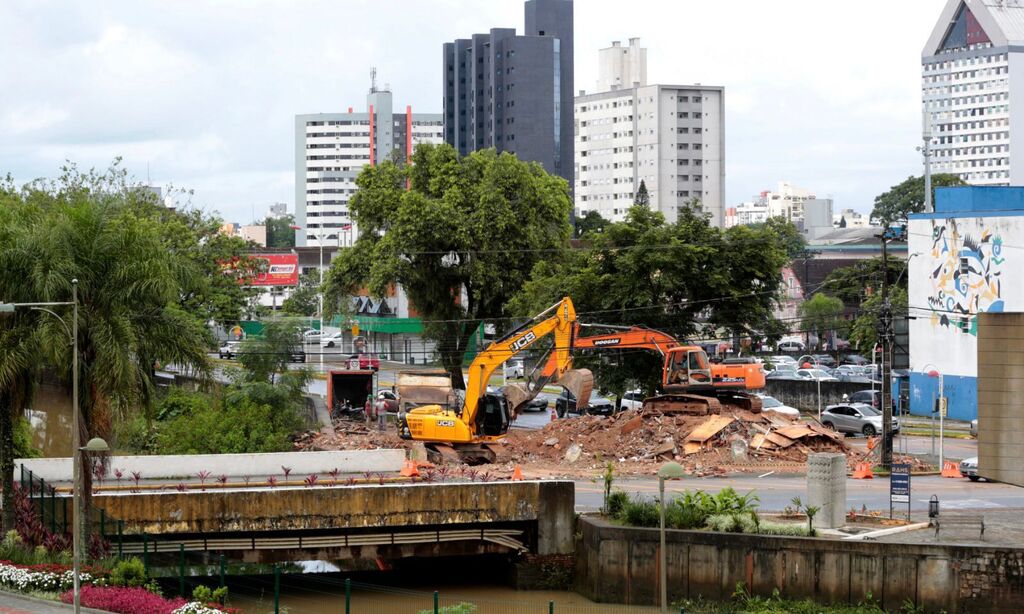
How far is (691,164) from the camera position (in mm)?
166125

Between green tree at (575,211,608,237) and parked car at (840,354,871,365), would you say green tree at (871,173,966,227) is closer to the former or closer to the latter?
green tree at (575,211,608,237)

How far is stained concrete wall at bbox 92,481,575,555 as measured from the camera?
33250 mm

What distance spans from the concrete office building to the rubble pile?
108m

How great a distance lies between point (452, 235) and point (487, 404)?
81.8 ft

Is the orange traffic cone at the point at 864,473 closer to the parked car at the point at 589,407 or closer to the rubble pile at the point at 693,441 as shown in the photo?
the rubble pile at the point at 693,441

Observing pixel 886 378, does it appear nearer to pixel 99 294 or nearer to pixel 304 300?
pixel 99 294

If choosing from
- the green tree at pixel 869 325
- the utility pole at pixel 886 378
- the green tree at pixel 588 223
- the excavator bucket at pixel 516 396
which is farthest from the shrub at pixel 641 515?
the green tree at pixel 588 223

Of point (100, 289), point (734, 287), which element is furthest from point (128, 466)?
point (734, 287)

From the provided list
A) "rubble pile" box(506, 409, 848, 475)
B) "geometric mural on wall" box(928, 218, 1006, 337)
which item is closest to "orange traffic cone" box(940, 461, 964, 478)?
"rubble pile" box(506, 409, 848, 475)

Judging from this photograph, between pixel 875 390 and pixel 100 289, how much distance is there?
49.3 meters

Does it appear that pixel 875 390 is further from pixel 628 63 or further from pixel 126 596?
pixel 628 63

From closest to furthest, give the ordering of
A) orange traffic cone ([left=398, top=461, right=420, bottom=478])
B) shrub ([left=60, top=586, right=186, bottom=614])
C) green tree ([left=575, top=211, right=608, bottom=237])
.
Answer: shrub ([left=60, top=586, right=186, bottom=614]) < orange traffic cone ([left=398, top=461, right=420, bottom=478]) < green tree ([left=575, top=211, right=608, bottom=237])

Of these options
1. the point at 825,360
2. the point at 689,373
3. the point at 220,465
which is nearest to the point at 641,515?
the point at 220,465

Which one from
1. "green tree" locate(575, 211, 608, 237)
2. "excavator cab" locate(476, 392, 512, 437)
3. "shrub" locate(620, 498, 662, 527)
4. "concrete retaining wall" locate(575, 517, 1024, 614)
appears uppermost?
"green tree" locate(575, 211, 608, 237)
